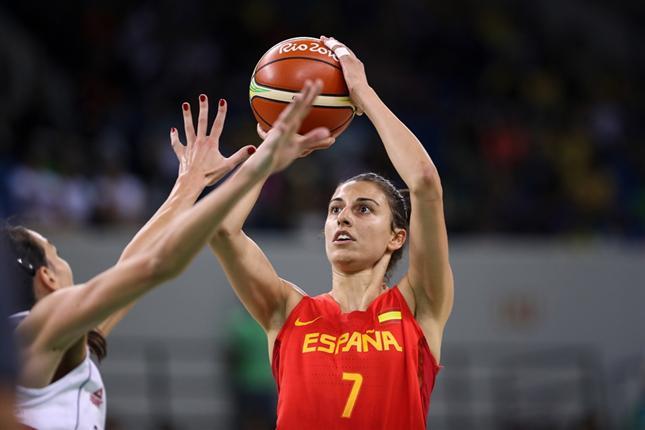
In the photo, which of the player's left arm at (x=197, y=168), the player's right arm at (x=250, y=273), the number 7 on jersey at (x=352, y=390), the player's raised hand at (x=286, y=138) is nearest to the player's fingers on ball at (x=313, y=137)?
the player's raised hand at (x=286, y=138)

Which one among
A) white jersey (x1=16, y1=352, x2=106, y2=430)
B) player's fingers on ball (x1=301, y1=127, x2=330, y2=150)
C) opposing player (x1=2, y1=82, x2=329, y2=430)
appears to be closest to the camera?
opposing player (x1=2, y1=82, x2=329, y2=430)

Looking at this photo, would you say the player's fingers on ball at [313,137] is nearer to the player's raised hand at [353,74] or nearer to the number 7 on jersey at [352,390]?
the player's raised hand at [353,74]

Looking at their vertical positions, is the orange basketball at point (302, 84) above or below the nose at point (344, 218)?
above

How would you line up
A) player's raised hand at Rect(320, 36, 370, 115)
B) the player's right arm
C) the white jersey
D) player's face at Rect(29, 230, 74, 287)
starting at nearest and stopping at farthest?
1. the white jersey
2. player's face at Rect(29, 230, 74, 287)
3. the player's right arm
4. player's raised hand at Rect(320, 36, 370, 115)

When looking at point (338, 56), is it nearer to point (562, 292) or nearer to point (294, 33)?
point (562, 292)

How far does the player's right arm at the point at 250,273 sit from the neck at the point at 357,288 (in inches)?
7.8

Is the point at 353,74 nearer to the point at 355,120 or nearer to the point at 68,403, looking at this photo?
the point at 68,403

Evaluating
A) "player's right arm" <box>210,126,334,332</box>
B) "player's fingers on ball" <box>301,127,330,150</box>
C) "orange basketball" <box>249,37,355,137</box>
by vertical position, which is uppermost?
"orange basketball" <box>249,37,355,137</box>

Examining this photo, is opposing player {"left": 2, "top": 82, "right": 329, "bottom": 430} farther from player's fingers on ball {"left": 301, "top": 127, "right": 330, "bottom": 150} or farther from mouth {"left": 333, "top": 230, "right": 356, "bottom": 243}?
Result: mouth {"left": 333, "top": 230, "right": 356, "bottom": 243}

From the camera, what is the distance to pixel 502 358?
42.3ft

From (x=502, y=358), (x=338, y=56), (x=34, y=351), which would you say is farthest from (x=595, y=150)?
(x=34, y=351)

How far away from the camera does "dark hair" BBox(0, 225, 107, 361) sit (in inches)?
174

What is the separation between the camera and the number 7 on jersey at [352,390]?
4.75m

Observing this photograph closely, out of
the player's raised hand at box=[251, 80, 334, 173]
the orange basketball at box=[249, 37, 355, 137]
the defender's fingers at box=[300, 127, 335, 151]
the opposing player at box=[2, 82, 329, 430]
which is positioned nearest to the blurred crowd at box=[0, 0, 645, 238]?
the orange basketball at box=[249, 37, 355, 137]
